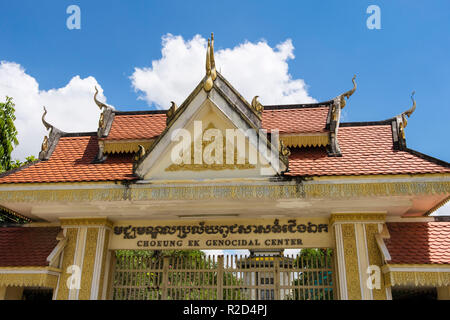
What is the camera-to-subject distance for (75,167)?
8156 millimetres

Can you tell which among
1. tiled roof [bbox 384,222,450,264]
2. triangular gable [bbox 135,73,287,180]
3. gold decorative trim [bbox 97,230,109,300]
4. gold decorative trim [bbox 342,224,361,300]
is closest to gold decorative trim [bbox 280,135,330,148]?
triangular gable [bbox 135,73,287,180]

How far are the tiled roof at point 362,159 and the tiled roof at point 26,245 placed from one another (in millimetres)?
5174

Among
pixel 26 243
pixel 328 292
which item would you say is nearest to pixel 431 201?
pixel 328 292

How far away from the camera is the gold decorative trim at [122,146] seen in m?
8.49

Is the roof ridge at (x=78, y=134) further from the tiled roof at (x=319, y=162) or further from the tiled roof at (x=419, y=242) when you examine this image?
the tiled roof at (x=419, y=242)

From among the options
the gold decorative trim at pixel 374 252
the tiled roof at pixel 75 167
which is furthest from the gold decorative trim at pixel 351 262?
the tiled roof at pixel 75 167

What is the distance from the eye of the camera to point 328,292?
7570mm

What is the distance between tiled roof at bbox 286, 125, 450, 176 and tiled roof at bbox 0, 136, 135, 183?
139 inches

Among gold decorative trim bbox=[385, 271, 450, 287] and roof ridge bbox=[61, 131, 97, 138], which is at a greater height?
roof ridge bbox=[61, 131, 97, 138]

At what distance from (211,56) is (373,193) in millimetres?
3991

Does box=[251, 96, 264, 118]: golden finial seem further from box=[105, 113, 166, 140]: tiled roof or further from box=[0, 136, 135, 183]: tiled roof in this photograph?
box=[0, 136, 135, 183]: tiled roof

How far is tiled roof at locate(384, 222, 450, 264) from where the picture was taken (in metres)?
6.68

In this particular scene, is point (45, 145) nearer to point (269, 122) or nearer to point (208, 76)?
point (208, 76)

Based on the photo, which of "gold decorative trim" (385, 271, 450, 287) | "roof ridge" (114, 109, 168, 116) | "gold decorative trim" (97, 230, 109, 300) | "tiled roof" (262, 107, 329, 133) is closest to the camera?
"gold decorative trim" (385, 271, 450, 287)
